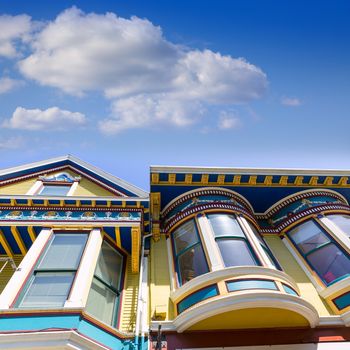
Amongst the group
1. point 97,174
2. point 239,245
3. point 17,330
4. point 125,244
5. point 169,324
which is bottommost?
point 17,330

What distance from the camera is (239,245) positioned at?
834 cm

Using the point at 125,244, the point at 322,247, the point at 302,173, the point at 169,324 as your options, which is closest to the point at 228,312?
the point at 169,324

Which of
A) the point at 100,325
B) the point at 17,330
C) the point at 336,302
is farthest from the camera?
the point at 336,302

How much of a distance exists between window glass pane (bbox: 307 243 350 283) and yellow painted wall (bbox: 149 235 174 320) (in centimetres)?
464

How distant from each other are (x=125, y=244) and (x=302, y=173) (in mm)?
7329

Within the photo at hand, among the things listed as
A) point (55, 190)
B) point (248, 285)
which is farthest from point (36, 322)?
point (55, 190)

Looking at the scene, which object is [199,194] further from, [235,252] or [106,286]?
[106,286]

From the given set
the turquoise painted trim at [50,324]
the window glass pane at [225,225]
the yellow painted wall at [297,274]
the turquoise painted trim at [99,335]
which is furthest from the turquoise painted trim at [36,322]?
the yellow painted wall at [297,274]

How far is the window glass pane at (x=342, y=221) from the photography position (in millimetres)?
9445

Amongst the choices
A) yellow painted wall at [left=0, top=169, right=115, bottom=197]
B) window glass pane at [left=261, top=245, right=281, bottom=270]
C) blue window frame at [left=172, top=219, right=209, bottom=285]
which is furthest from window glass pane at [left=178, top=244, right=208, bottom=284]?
yellow painted wall at [left=0, top=169, right=115, bottom=197]

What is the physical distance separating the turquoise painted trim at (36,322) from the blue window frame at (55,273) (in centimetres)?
45

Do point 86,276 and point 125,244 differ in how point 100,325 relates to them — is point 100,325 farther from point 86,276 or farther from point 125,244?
point 125,244

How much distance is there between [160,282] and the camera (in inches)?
319

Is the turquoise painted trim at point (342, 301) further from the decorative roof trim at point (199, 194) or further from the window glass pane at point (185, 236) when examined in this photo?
the decorative roof trim at point (199, 194)
